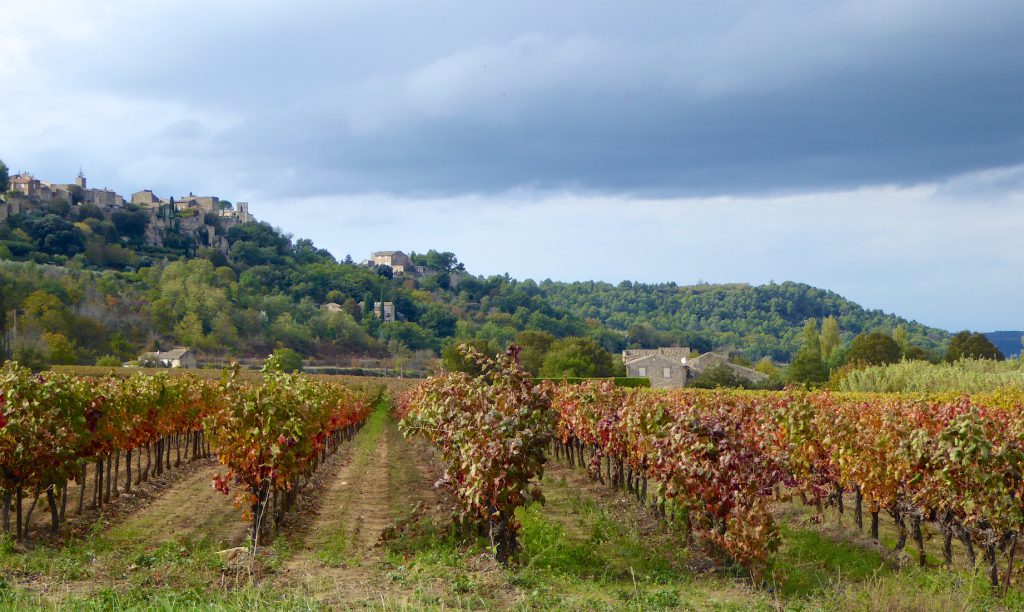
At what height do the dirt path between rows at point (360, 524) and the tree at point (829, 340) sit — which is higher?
the tree at point (829, 340)

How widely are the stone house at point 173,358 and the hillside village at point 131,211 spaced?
52.8 metres

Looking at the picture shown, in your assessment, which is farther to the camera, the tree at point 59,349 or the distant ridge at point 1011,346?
the tree at point 59,349

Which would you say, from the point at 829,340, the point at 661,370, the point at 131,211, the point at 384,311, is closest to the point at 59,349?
the point at 661,370

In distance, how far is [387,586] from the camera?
689 centimetres

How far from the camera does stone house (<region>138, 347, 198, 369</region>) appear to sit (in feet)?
235

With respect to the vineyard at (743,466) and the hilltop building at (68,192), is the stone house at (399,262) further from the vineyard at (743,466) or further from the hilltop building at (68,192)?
the vineyard at (743,466)

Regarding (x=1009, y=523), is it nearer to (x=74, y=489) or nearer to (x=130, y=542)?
(x=130, y=542)

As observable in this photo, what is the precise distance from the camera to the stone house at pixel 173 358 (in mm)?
71562

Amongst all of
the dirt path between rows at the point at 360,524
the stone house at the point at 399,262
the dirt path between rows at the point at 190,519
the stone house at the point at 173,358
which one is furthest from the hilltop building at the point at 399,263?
the dirt path between rows at the point at 190,519

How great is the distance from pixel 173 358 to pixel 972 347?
219ft

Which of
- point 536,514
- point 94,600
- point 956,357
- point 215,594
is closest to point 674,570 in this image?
point 536,514

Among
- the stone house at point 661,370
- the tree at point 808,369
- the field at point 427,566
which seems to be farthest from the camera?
the stone house at point 661,370

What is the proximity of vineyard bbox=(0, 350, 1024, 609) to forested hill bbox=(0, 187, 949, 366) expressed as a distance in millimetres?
46626

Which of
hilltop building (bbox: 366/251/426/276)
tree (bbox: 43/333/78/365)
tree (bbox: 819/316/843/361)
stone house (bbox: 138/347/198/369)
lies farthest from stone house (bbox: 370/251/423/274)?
tree (bbox: 43/333/78/365)
